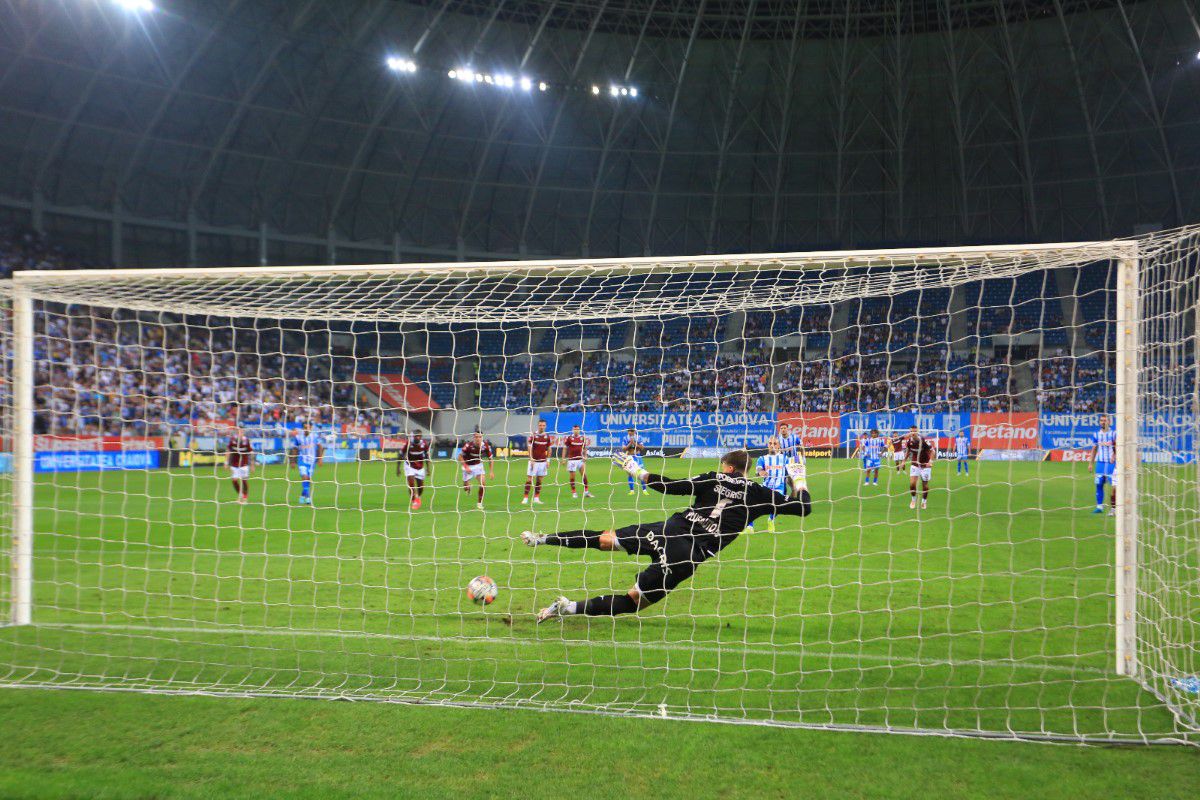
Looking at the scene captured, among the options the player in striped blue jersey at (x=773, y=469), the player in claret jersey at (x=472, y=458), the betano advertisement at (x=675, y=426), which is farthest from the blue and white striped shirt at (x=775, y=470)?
the player in claret jersey at (x=472, y=458)

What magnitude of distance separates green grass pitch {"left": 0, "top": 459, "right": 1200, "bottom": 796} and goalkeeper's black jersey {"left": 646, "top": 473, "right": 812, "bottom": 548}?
0.47 meters

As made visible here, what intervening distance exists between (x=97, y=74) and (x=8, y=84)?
298 centimetres

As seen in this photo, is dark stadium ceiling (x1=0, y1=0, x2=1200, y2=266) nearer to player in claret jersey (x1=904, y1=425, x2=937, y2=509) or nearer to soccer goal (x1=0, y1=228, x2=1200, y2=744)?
player in claret jersey (x1=904, y1=425, x2=937, y2=509)

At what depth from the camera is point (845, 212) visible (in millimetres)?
36031

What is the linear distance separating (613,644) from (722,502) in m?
1.35

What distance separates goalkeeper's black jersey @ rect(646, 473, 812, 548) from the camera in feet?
19.5

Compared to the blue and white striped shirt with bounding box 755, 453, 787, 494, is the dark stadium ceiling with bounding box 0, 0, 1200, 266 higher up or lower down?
higher up

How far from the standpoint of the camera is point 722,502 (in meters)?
6.07

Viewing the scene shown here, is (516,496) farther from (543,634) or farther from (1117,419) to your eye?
(1117,419)

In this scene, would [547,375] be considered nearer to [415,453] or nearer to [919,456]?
[415,453]

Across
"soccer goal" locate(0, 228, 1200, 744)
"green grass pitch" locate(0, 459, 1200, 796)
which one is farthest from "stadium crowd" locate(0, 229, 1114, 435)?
"green grass pitch" locate(0, 459, 1200, 796)

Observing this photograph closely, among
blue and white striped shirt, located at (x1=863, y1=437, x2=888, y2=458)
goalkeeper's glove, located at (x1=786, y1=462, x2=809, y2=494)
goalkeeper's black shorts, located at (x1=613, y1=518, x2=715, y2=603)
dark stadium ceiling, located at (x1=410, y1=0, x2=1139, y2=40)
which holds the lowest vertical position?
goalkeeper's black shorts, located at (x1=613, y1=518, x2=715, y2=603)

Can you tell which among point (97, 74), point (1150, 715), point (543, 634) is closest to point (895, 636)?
point (1150, 715)

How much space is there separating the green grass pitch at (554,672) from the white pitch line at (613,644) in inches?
1.0
